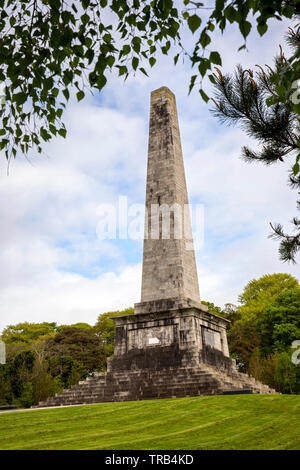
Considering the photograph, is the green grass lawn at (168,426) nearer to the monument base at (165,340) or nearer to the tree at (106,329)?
the monument base at (165,340)

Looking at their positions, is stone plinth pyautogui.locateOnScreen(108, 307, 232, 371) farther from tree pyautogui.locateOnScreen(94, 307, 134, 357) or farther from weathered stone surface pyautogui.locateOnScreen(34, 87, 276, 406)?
tree pyautogui.locateOnScreen(94, 307, 134, 357)

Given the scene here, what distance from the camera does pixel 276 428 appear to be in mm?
8180

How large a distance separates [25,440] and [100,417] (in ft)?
9.66

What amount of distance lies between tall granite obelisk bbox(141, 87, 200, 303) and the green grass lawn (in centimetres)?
625

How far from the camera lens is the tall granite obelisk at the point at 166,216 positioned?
18109 millimetres

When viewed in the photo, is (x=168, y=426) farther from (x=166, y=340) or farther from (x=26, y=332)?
(x=26, y=332)

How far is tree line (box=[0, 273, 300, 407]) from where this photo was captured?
842 inches

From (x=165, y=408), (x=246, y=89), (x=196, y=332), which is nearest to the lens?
(x=246, y=89)

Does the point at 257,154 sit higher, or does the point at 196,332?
the point at 257,154

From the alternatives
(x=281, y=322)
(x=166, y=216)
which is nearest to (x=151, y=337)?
(x=166, y=216)

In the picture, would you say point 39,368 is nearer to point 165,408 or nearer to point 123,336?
point 123,336

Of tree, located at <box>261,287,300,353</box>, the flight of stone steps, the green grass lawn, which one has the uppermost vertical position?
tree, located at <box>261,287,300,353</box>

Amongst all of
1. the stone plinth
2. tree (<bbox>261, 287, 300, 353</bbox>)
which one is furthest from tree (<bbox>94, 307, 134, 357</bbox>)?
the stone plinth
